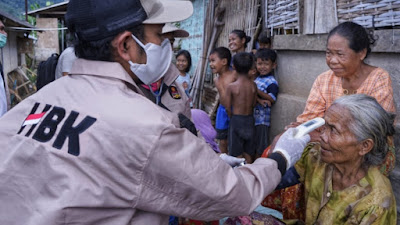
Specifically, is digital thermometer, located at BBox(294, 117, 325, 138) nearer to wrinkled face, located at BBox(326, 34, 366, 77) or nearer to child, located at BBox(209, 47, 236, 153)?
wrinkled face, located at BBox(326, 34, 366, 77)

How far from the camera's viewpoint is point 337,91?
2.88 metres

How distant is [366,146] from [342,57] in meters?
0.90

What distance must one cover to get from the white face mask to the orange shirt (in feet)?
5.00

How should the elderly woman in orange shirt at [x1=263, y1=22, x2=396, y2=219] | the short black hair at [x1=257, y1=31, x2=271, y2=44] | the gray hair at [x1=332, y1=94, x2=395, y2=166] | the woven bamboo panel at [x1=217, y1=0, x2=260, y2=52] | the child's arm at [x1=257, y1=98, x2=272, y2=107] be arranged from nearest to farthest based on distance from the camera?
the gray hair at [x1=332, y1=94, x2=395, y2=166] < the elderly woman in orange shirt at [x1=263, y1=22, x2=396, y2=219] < the child's arm at [x1=257, y1=98, x2=272, y2=107] < the short black hair at [x1=257, y1=31, x2=271, y2=44] < the woven bamboo panel at [x1=217, y1=0, x2=260, y2=52]

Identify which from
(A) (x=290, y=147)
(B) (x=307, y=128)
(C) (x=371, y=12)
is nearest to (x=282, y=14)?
(C) (x=371, y=12)

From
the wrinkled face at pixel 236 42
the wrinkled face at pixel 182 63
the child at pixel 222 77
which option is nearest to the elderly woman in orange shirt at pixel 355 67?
the child at pixel 222 77

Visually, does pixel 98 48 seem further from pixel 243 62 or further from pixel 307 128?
pixel 243 62

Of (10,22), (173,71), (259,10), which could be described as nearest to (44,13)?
(10,22)

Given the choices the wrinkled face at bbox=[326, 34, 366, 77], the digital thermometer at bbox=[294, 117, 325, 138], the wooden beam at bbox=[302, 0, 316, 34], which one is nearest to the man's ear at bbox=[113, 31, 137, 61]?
the digital thermometer at bbox=[294, 117, 325, 138]

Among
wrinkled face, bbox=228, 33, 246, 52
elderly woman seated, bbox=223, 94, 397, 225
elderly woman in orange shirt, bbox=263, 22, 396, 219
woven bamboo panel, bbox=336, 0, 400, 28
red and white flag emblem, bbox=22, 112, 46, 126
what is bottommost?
elderly woman seated, bbox=223, 94, 397, 225

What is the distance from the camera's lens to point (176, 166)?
1312mm

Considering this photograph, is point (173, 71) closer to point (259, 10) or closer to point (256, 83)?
point (256, 83)

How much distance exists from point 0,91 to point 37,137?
7.89 feet

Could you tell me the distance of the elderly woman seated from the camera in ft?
6.35
